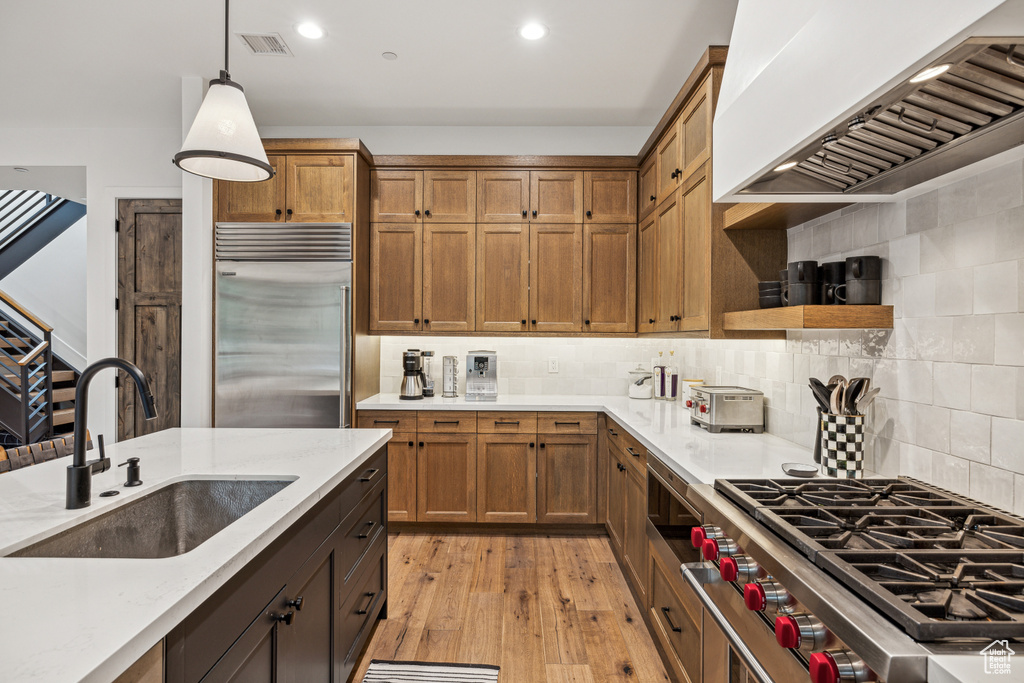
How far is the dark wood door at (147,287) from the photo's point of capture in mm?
3912

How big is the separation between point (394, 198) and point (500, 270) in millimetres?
929

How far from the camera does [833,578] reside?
3.09 ft

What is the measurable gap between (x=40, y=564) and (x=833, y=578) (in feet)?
4.79

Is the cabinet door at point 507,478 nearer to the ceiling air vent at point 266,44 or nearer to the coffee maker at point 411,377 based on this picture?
the coffee maker at point 411,377

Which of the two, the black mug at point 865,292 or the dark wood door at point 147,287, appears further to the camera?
the dark wood door at point 147,287

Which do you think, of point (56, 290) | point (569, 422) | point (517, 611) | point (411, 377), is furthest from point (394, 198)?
point (56, 290)

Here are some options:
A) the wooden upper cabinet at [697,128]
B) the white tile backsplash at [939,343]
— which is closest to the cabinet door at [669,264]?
the wooden upper cabinet at [697,128]

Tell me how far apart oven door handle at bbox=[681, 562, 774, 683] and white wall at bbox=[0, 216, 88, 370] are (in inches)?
300

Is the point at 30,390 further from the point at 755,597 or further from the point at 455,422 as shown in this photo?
the point at 755,597

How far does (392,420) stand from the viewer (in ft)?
11.5

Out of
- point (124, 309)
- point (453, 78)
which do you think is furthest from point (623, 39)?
point (124, 309)

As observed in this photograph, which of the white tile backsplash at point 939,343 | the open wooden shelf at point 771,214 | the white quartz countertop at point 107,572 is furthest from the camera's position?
the open wooden shelf at point 771,214

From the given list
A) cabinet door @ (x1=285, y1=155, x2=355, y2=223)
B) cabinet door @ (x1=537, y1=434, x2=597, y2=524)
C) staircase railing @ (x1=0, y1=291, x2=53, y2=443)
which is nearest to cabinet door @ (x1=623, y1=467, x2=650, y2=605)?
cabinet door @ (x1=537, y1=434, x2=597, y2=524)

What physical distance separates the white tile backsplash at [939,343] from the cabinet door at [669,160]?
0.74m
